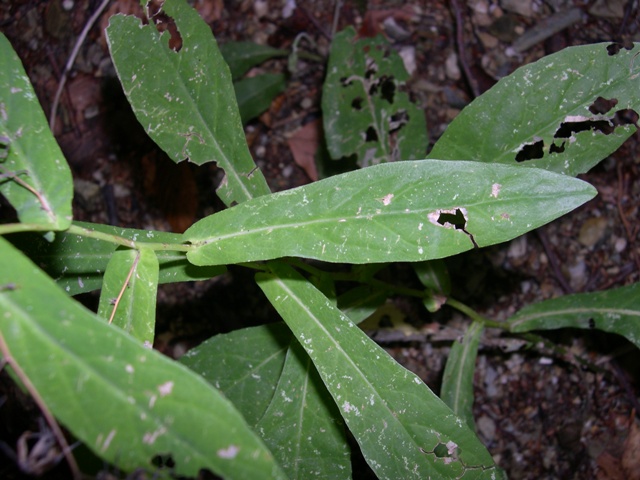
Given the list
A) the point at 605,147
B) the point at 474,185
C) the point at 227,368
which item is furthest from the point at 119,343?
the point at 605,147

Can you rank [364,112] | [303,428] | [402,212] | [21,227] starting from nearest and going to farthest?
[21,227]
[402,212]
[303,428]
[364,112]

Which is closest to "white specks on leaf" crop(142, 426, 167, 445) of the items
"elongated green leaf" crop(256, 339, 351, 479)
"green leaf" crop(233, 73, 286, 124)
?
"elongated green leaf" crop(256, 339, 351, 479)

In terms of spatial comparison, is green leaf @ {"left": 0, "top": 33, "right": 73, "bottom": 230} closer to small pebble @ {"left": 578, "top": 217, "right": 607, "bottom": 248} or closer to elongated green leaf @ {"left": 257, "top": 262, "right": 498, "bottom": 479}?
elongated green leaf @ {"left": 257, "top": 262, "right": 498, "bottom": 479}

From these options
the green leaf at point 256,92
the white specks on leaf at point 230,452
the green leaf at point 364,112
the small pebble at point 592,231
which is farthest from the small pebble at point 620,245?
the white specks on leaf at point 230,452

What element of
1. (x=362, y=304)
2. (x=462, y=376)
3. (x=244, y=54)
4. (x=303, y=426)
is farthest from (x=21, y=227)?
(x=244, y=54)

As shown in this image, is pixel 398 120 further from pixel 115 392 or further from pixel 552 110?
pixel 115 392
